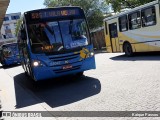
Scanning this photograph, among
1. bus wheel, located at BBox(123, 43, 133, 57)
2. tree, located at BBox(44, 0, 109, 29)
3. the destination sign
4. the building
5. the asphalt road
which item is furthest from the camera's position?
the building

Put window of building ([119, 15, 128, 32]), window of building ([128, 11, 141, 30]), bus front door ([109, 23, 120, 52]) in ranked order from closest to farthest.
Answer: window of building ([128, 11, 141, 30]), window of building ([119, 15, 128, 32]), bus front door ([109, 23, 120, 52])

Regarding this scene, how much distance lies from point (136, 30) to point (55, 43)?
Answer: 749 cm

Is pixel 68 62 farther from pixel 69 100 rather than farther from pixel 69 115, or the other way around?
pixel 69 115

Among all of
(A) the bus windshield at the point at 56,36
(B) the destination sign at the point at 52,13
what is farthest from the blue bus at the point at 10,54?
(A) the bus windshield at the point at 56,36

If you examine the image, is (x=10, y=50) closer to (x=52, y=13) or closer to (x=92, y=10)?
(x=92, y=10)

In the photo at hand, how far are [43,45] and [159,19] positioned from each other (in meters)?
6.91

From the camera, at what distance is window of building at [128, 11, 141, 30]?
15971mm

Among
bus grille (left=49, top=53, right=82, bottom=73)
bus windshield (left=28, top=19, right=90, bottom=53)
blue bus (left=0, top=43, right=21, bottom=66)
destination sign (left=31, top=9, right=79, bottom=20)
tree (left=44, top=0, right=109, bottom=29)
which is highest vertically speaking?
tree (left=44, top=0, right=109, bottom=29)

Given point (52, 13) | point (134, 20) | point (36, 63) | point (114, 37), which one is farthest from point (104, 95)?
point (114, 37)

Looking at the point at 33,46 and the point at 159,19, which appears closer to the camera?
the point at 33,46

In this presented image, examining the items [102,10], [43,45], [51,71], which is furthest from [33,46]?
[102,10]

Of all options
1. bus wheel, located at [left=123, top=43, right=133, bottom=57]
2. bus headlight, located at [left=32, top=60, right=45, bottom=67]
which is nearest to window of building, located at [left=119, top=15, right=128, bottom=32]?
bus wheel, located at [left=123, top=43, right=133, bottom=57]

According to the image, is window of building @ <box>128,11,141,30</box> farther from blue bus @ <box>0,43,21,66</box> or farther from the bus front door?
blue bus @ <box>0,43,21,66</box>

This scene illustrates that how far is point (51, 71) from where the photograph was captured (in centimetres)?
1010
